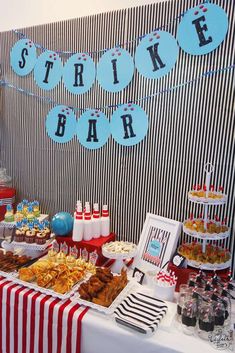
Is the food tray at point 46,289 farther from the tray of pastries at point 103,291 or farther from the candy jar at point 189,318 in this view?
the candy jar at point 189,318

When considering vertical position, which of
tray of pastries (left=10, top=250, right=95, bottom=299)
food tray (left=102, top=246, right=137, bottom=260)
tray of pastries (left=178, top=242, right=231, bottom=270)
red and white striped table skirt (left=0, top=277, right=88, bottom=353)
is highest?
tray of pastries (left=178, top=242, right=231, bottom=270)

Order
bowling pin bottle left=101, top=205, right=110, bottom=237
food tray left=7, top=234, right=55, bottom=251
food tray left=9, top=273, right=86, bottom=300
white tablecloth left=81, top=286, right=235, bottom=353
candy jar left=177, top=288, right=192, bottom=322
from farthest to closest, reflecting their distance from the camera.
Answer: bowling pin bottle left=101, top=205, right=110, bottom=237
food tray left=7, top=234, right=55, bottom=251
food tray left=9, top=273, right=86, bottom=300
candy jar left=177, top=288, right=192, bottom=322
white tablecloth left=81, top=286, right=235, bottom=353

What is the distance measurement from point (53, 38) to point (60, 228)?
1.31 meters

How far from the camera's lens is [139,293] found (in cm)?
140

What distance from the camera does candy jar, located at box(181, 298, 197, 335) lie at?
117cm

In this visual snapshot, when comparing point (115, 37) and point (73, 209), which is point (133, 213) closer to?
point (73, 209)

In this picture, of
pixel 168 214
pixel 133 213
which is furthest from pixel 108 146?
pixel 168 214

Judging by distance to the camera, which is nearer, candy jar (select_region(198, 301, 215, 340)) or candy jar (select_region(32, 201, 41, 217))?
candy jar (select_region(198, 301, 215, 340))

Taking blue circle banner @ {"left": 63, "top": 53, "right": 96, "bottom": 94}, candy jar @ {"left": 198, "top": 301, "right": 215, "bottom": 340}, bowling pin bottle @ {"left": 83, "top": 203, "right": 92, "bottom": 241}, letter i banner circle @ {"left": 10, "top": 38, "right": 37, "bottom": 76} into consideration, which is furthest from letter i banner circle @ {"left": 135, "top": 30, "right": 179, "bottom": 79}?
candy jar @ {"left": 198, "top": 301, "right": 215, "bottom": 340}

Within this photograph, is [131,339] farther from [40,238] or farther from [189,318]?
[40,238]

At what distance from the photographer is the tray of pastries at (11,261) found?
155cm

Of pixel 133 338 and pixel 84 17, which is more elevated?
pixel 84 17

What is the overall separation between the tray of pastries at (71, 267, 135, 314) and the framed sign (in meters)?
0.26

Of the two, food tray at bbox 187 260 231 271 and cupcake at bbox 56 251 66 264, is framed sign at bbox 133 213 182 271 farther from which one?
cupcake at bbox 56 251 66 264
